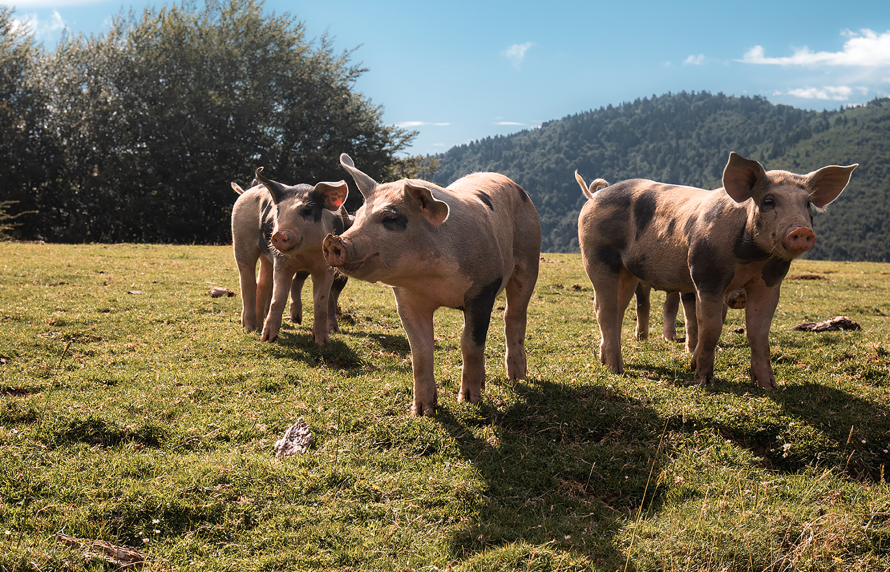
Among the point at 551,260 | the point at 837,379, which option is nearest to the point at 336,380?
the point at 837,379

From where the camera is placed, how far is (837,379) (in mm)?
6793

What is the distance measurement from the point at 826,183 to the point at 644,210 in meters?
1.91

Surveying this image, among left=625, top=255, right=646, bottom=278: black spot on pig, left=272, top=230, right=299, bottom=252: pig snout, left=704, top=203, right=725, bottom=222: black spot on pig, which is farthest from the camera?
left=272, top=230, right=299, bottom=252: pig snout

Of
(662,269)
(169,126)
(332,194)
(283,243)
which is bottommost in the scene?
(662,269)

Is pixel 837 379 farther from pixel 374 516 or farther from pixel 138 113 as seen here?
pixel 138 113

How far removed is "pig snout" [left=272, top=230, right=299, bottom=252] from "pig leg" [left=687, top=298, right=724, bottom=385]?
495cm

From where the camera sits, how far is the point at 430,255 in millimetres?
5184

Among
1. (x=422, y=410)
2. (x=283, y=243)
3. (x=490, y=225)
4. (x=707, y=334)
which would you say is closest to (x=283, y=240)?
(x=283, y=243)

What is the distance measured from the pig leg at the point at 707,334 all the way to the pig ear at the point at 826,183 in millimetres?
1367

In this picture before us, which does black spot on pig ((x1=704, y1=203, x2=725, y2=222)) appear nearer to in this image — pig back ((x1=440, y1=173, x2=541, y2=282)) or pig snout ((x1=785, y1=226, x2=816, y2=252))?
pig snout ((x1=785, y1=226, x2=816, y2=252))

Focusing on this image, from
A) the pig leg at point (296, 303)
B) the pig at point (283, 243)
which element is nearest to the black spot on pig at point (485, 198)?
the pig at point (283, 243)

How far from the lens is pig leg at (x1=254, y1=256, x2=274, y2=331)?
9.48 meters

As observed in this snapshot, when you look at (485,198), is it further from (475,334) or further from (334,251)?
(334,251)

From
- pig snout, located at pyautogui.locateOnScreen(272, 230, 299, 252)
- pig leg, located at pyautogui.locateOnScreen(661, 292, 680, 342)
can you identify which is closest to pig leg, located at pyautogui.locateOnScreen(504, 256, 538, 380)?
pig snout, located at pyautogui.locateOnScreen(272, 230, 299, 252)
